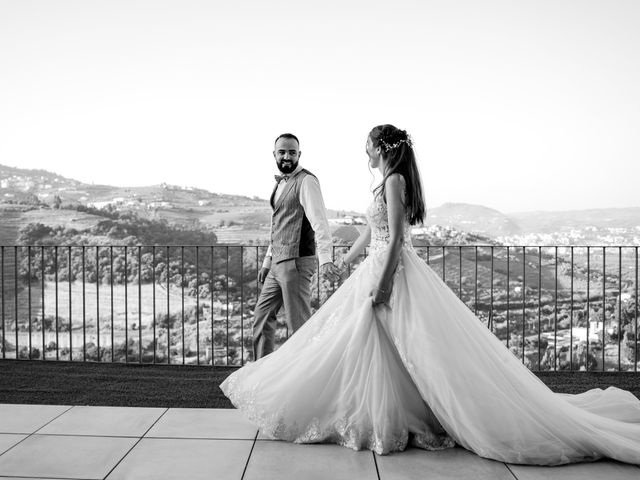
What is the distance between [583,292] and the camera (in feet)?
34.2

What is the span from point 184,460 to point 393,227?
1390mm

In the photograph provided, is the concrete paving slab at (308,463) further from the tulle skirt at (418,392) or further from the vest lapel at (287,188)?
the vest lapel at (287,188)

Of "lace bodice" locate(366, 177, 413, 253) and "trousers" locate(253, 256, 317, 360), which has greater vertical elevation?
"lace bodice" locate(366, 177, 413, 253)

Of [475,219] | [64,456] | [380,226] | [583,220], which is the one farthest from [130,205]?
[380,226]

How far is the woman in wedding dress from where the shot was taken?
2.30 metres

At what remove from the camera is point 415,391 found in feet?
8.11

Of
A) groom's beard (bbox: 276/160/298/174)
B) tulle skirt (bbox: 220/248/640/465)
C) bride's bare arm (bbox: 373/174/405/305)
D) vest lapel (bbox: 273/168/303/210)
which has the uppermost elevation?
groom's beard (bbox: 276/160/298/174)

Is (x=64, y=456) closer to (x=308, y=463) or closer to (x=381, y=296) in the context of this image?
(x=308, y=463)

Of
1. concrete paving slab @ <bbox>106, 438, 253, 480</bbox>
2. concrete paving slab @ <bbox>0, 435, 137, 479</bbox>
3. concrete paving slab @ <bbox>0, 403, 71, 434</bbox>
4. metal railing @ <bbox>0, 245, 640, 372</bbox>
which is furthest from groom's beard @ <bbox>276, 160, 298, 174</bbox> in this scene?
metal railing @ <bbox>0, 245, 640, 372</bbox>

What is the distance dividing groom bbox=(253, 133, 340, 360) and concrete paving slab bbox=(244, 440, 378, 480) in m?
0.89

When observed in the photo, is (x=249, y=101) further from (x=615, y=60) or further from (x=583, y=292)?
(x=583, y=292)

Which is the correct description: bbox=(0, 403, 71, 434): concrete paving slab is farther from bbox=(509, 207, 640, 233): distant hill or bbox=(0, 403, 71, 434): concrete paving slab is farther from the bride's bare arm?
bbox=(509, 207, 640, 233): distant hill

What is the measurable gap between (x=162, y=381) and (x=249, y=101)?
28.4ft

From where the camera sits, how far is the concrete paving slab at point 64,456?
2248 millimetres
